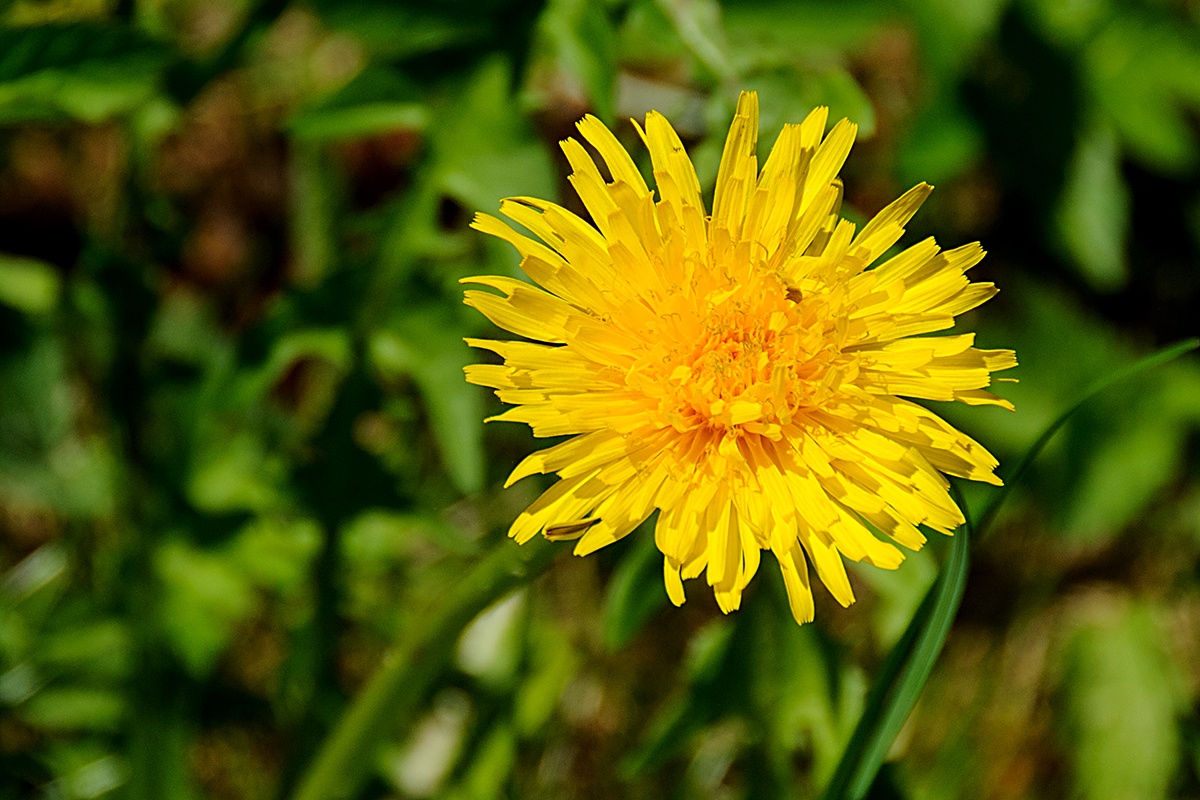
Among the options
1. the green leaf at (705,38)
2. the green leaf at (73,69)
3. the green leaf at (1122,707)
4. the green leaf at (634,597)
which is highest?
the green leaf at (705,38)

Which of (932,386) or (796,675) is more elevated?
(932,386)

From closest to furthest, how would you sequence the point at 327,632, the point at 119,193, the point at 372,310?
the point at 372,310
the point at 327,632
the point at 119,193

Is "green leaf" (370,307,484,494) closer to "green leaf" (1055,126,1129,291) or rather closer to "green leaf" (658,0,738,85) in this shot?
"green leaf" (658,0,738,85)

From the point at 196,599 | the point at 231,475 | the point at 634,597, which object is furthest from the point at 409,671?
the point at 231,475

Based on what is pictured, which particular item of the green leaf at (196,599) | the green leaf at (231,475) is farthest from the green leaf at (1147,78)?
the green leaf at (196,599)

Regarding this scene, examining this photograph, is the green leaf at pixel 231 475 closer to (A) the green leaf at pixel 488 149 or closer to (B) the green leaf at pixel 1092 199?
(A) the green leaf at pixel 488 149

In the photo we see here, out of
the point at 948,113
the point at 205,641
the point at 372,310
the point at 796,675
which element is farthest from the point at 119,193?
the point at 948,113

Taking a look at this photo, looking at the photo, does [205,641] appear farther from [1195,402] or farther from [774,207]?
[1195,402]
